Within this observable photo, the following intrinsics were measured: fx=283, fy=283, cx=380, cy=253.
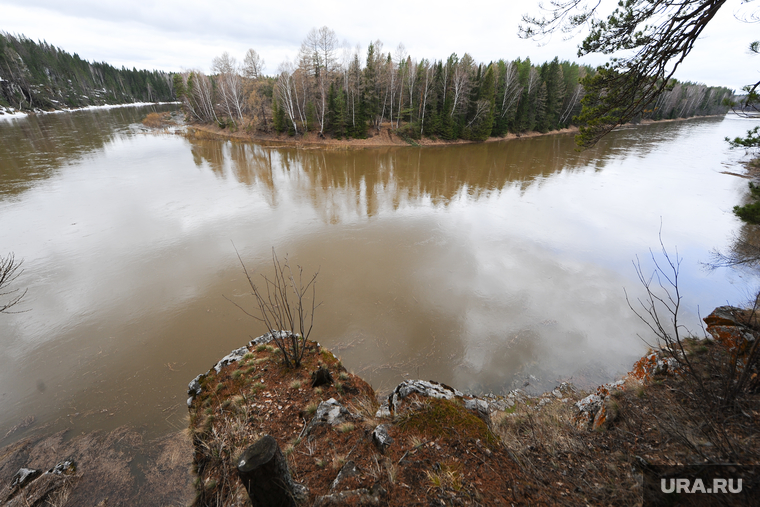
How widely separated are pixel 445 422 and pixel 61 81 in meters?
109

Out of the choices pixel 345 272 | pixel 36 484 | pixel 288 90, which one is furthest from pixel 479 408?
pixel 288 90

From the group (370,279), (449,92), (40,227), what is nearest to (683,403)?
(370,279)

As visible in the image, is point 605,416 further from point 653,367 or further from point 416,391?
point 416,391

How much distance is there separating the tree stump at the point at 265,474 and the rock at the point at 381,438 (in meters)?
1.12

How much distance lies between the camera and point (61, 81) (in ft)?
222

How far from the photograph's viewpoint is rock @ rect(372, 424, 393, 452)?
10.3ft

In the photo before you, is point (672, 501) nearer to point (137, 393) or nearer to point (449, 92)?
point (137, 393)

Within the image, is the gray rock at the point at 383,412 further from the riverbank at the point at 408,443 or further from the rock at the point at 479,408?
the rock at the point at 479,408

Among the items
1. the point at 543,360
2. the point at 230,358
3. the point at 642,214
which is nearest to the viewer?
the point at 230,358

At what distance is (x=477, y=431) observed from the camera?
10.5 feet

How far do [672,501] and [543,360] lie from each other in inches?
169

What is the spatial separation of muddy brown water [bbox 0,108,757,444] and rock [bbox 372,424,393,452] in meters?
2.18

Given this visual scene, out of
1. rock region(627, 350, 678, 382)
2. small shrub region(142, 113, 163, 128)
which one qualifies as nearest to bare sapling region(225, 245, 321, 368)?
rock region(627, 350, 678, 382)

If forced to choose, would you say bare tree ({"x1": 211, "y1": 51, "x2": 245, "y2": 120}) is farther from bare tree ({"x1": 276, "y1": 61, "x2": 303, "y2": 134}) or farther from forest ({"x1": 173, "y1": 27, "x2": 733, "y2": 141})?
bare tree ({"x1": 276, "y1": 61, "x2": 303, "y2": 134})
